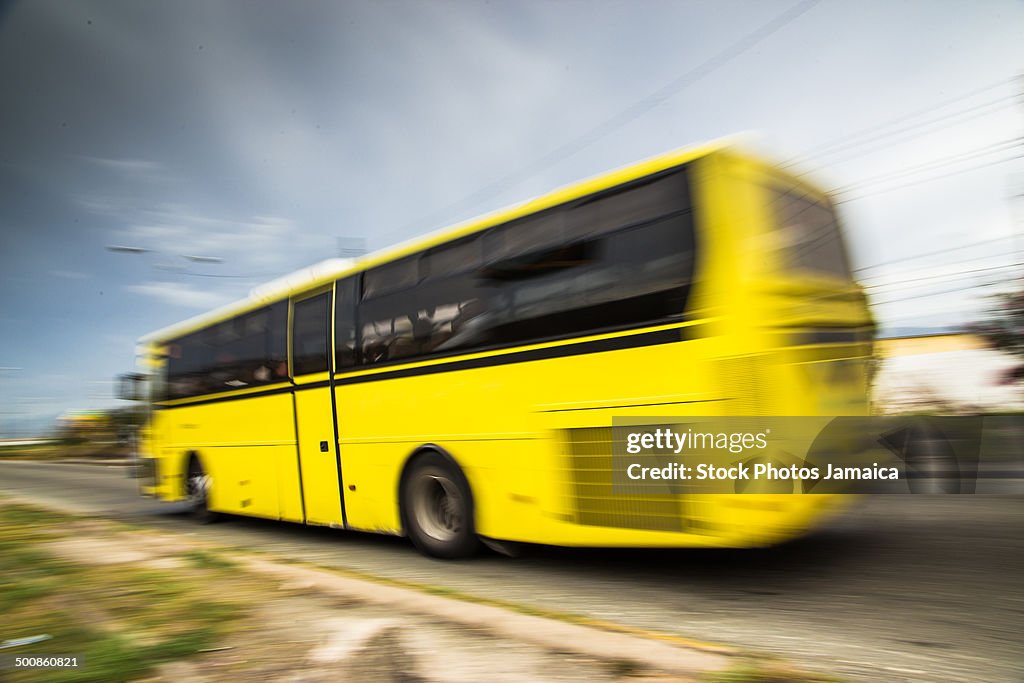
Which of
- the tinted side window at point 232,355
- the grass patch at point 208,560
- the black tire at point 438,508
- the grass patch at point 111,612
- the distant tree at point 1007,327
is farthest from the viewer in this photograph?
Result: the tinted side window at point 232,355

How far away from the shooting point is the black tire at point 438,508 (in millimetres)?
6832

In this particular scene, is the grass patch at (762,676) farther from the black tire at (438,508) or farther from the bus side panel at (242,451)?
the bus side panel at (242,451)

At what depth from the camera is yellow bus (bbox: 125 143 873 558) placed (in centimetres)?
498

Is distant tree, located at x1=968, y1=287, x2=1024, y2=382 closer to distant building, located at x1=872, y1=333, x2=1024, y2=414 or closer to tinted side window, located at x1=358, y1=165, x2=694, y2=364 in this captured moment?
distant building, located at x1=872, y1=333, x2=1024, y2=414

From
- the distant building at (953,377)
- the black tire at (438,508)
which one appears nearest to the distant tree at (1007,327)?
the distant building at (953,377)

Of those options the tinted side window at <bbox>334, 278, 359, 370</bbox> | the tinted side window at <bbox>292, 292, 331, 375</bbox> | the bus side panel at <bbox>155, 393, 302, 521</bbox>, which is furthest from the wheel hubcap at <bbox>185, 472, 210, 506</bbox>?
the tinted side window at <bbox>334, 278, 359, 370</bbox>

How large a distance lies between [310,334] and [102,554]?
10.3 feet

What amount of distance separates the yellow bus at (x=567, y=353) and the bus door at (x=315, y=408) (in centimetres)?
3

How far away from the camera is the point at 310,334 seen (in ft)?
28.9

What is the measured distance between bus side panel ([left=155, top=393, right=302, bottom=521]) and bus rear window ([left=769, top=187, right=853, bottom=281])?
246 inches

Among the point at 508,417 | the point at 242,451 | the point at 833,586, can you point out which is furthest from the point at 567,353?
the point at 242,451

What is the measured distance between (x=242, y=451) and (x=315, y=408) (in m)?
2.23

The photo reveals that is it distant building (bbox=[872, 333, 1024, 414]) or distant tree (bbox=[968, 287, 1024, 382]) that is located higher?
distant tree (bbox=[968, 287, 1024, 382])

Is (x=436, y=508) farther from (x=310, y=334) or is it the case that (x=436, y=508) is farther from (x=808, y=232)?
(x=808, y=232)
